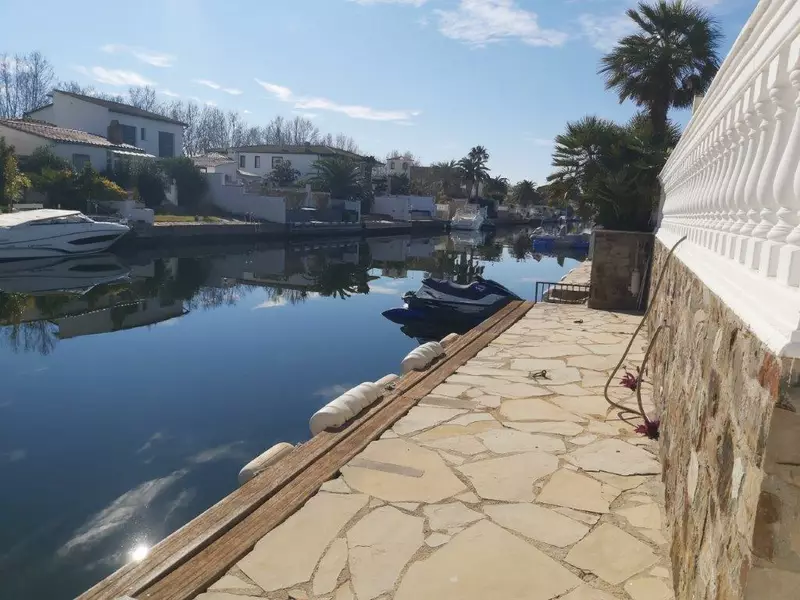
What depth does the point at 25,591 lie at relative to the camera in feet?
16.1

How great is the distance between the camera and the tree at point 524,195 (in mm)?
83438

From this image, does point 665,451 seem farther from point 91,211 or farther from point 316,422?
point 91,211

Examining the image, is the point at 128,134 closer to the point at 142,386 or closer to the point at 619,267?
the point at 142,386

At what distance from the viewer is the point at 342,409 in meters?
5.42

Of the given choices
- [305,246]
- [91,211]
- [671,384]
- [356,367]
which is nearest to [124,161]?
[91,211]

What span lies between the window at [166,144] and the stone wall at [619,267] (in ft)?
140

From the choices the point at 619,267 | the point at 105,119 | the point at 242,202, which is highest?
the point at 105,119

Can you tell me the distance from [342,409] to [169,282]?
18.1 metres

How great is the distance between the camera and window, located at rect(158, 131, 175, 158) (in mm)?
46875

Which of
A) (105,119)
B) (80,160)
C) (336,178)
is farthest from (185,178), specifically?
(336,178)

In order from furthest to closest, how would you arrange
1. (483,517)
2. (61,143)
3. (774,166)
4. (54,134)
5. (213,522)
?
(54,134) < (61,143) < (483,517) < (213,522) < (774,166)

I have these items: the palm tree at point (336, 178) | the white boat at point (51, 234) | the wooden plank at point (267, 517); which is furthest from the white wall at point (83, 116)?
the wooden plank at point (267, 517)

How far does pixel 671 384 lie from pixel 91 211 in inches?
1276

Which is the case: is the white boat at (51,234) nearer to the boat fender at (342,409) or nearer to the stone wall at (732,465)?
the boat fender at (342,409)
